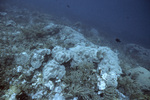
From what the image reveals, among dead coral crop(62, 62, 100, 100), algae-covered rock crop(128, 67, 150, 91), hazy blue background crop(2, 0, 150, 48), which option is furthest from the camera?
hazy blue background crop(2, 0, 150, 48)

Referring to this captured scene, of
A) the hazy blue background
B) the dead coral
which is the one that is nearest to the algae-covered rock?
the dead coral

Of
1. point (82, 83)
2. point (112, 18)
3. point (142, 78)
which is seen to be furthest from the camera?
point (112, 18)

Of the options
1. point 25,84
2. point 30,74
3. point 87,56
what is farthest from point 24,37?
point 87,56

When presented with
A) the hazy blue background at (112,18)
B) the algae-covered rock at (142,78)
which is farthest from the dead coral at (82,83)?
the hazy blue background at (112,18)

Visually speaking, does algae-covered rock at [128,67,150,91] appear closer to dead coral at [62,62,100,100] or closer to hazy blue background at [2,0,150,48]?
dead coral at [62,62,100,100]

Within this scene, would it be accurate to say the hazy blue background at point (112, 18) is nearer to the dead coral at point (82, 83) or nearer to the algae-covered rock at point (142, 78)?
the algae-covered rock at point (142, 78)

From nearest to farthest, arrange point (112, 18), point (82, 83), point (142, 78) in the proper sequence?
point (82, 83), point (142, 78), point (112, 18)

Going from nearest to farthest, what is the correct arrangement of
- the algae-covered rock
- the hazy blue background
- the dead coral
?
1. the dead coral
2. the algae-covered rock
3. the hazy blue background

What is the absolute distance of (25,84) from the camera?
2848mm

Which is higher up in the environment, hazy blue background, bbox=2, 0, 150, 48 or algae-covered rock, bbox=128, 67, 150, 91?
hazy blue background, bbox=2, 0, 150, 48

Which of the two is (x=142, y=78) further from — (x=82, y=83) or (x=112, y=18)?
(x=112, y=18)

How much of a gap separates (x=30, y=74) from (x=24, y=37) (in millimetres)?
3848

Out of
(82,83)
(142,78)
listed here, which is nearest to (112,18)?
(142,78)

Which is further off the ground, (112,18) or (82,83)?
(112,18)
